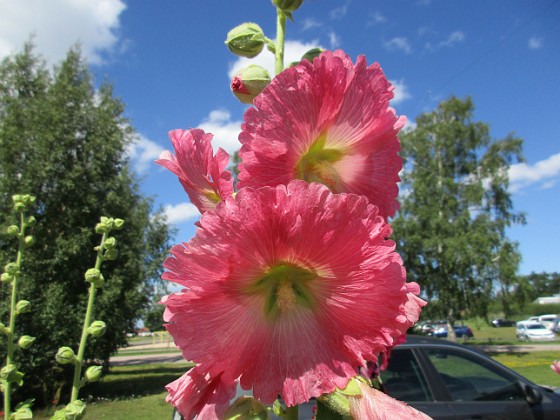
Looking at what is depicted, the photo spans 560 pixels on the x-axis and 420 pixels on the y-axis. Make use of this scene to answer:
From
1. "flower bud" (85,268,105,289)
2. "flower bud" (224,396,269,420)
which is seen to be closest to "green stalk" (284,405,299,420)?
"flower bud" (224,396,269,420)

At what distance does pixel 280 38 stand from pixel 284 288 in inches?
22.9

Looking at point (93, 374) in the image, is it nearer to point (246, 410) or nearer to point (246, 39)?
point (246, 410)

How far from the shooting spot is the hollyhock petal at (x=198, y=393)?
711mm

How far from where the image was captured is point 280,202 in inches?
23.5

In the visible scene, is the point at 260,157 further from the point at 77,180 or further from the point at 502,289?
the point at 502,289

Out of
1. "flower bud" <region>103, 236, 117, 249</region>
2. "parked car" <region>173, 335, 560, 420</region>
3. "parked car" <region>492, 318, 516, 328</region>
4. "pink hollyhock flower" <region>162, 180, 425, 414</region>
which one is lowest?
"parked car" <region>492, 318, 516, 328</region>

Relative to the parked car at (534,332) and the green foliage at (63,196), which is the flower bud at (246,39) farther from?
the parked car at (534,332)

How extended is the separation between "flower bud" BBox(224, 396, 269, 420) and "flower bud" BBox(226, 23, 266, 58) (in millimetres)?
777

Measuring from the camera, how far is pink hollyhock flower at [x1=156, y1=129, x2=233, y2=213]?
794 mm

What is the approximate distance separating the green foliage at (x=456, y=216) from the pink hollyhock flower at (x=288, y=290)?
19258 mm

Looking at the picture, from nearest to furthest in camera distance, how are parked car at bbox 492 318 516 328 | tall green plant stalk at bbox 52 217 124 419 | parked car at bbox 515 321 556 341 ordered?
tall green plant stalk at bbox 52 217 124 419
parked car at bbox 515 321 556 341
parked car at bbox 492 318 516 328

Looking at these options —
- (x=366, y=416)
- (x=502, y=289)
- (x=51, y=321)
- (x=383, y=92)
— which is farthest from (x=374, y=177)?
(x=502, y=289)

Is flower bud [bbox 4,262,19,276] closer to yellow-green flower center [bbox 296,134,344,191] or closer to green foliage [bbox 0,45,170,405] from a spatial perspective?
yellow-green flower center [bbox 296,134,344,191]

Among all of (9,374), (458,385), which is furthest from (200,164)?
(458,385)
